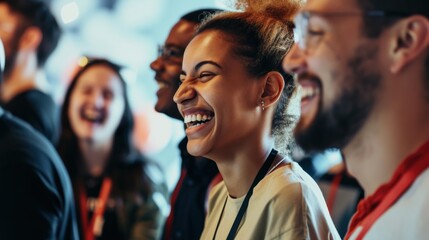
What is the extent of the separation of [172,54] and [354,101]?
146cm

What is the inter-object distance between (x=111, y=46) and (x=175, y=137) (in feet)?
2.34

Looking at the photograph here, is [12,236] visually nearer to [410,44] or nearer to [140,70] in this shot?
[410,44]

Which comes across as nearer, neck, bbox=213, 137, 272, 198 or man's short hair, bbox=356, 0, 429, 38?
man's short hair, bbox=356, 0, 429, 38

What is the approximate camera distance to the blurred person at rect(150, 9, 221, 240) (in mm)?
2577

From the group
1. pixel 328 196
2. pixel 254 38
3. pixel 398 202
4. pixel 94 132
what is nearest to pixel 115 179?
pixel 94 132

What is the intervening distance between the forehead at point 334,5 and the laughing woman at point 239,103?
21.7 inches

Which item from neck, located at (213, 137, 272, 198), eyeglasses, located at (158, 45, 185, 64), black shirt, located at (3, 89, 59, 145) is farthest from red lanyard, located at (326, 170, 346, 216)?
neck, located at (213, 137, 272, 198)

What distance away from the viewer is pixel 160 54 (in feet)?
8.79

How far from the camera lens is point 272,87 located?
6.21 feet

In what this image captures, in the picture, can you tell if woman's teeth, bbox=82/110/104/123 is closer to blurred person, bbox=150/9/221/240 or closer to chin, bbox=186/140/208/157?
blurred person, bbox=150/9/221/240

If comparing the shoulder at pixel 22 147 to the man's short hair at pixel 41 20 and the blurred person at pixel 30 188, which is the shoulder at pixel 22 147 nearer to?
the blurred person at pixel 30 188

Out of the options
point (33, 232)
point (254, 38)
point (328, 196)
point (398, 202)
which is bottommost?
point (328, 196)

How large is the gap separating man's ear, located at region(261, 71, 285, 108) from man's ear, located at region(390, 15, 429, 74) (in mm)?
670

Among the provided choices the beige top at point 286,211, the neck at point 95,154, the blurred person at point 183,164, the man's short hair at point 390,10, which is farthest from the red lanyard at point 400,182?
the neck at point 95,154
